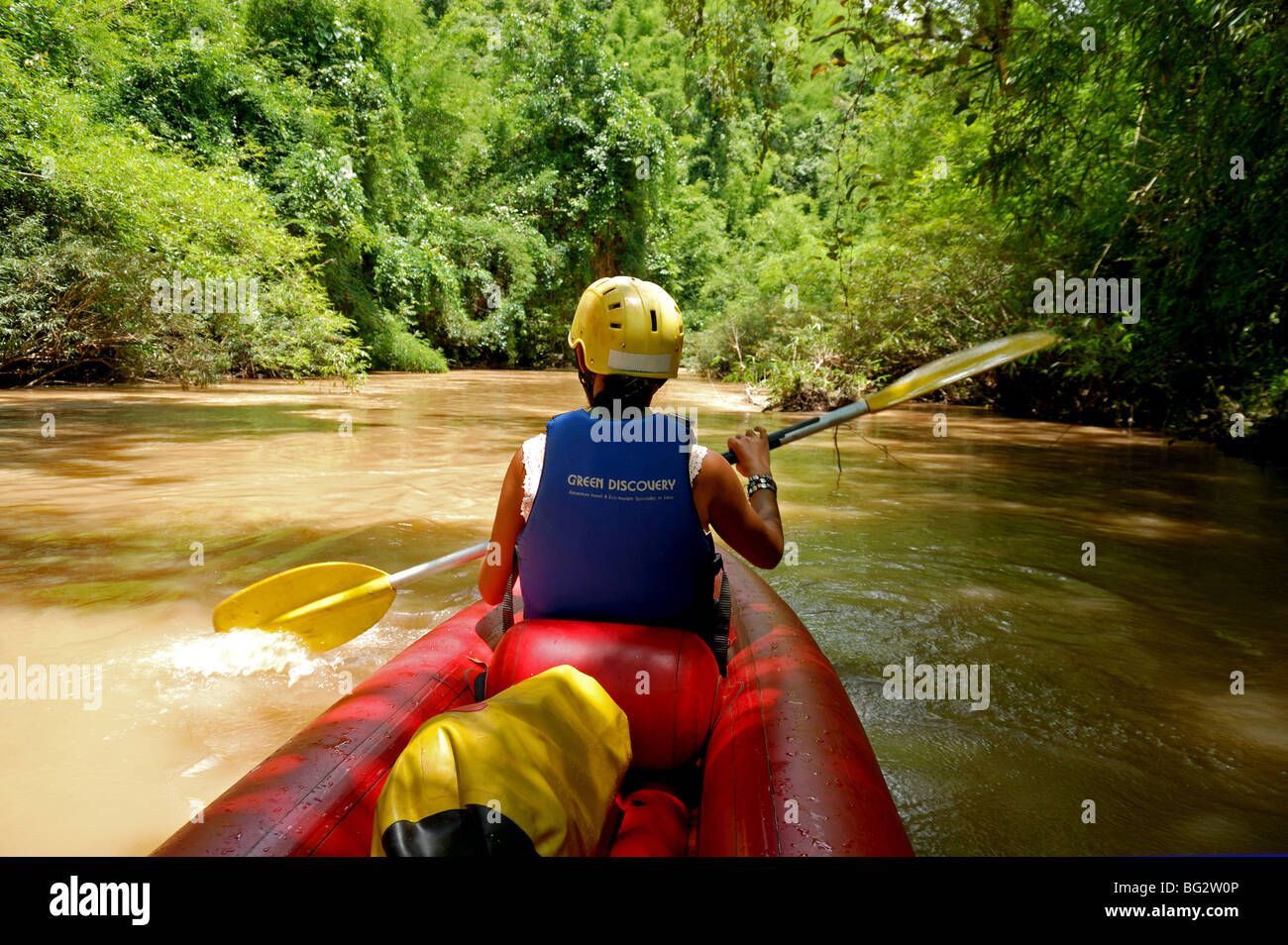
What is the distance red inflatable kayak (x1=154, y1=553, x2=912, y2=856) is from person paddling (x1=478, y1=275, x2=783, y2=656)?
91 millimetres

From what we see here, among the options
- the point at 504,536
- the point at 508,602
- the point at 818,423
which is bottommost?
the point at 508,602

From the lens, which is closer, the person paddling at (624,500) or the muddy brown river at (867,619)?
the person paddling at (624,500)

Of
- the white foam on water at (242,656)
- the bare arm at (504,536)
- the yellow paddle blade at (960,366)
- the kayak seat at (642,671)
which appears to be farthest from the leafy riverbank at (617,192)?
the white foam on water at (242,656)

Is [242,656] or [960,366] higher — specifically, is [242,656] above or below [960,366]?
below

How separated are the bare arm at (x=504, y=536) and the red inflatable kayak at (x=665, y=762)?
218 mm

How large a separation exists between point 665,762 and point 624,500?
51 centimetres

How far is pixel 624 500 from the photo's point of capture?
154 cm

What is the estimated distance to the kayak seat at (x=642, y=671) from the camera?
1460 millimetres
